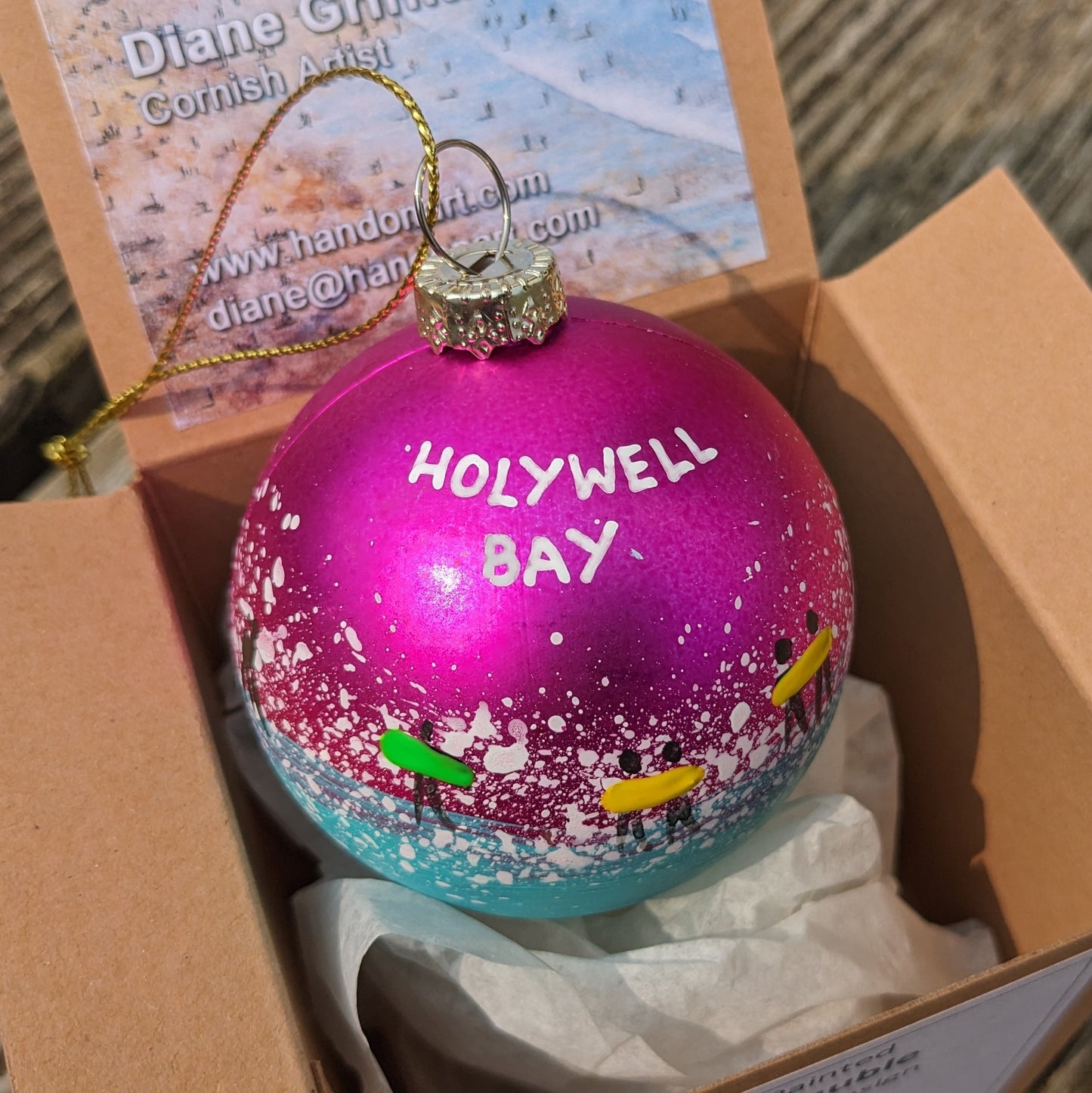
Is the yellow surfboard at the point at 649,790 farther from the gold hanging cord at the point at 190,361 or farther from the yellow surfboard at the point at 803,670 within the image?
the gold hanging cord at the point at 190,361

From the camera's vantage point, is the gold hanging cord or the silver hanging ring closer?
the silver hanging ring

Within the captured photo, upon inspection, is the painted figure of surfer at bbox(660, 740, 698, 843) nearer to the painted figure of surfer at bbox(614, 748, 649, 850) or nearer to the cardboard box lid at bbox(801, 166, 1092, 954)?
the painted figure of surfer at bbox(614, 748, 649, 850)

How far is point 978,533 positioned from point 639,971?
0.35 meters

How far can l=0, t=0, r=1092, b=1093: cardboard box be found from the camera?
0.52 meters

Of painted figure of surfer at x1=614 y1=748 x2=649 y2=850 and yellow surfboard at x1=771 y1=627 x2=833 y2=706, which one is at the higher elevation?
yellow surfboard at x1=771 y1=627 x2=833 y2=706

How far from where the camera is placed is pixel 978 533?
26.0 inches

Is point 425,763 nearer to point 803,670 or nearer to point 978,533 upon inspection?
point 803,670

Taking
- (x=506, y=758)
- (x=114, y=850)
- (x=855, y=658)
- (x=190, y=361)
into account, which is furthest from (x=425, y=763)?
(x=855, y=658)

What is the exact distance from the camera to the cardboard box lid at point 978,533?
639 mm

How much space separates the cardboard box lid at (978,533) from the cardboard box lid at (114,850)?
0.48m

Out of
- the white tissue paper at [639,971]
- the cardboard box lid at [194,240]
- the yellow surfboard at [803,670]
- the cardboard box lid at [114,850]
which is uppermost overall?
the cardboard box lid at [194,240]

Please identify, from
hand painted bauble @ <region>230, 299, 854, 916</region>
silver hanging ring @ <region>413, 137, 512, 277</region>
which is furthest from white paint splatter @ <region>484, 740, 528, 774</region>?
silver hanging ring @ <region>413, 137, 512, 277</region>

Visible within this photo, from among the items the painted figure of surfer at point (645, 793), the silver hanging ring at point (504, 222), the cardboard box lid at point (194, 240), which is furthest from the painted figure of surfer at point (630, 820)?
the cardboard box lid at point (194, 240)

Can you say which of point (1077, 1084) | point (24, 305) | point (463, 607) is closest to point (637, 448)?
point (463, 607)
